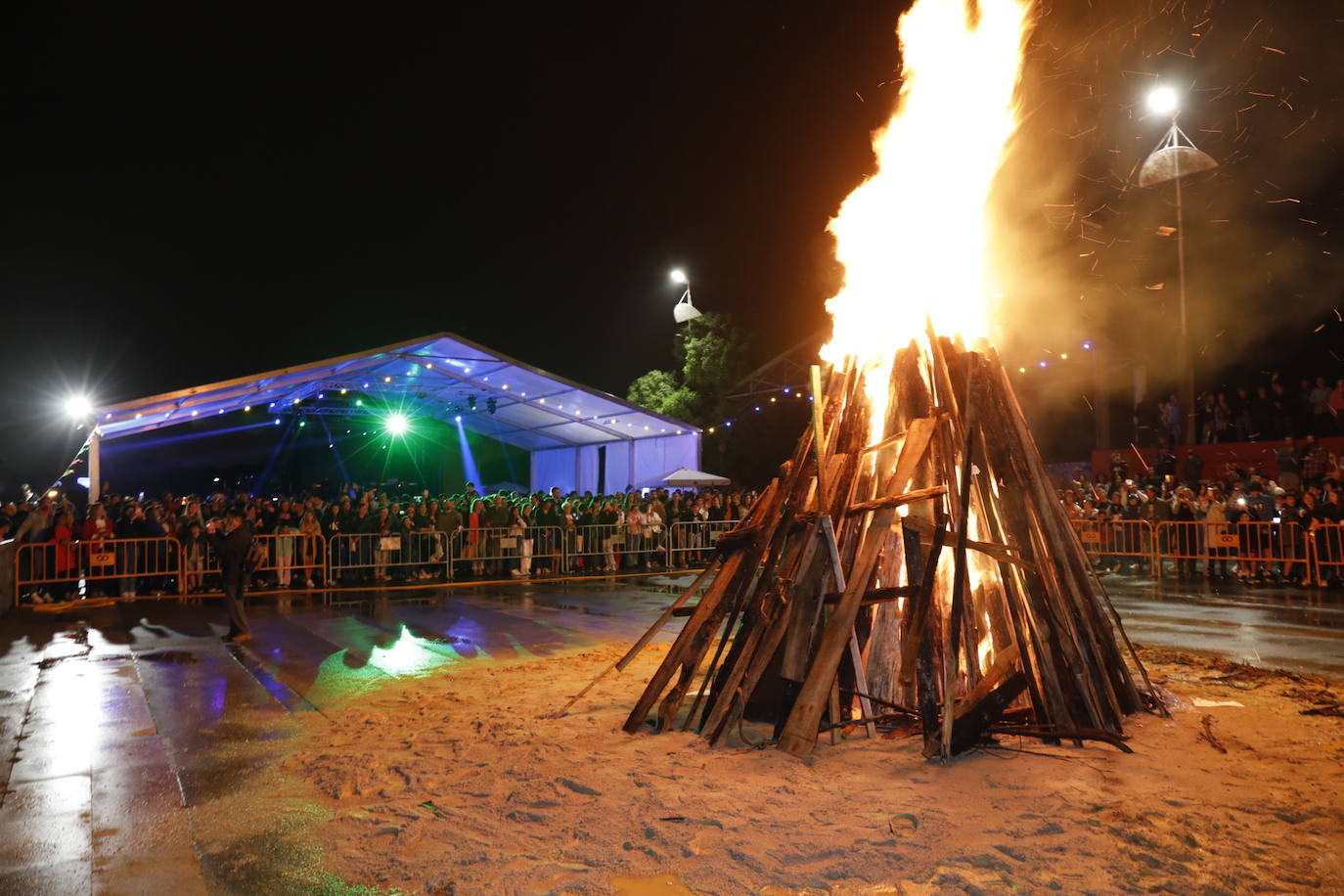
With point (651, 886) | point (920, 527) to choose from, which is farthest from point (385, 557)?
point (651, 886)

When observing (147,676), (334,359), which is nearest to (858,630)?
(147,676)

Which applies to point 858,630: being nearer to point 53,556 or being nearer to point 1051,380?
point 53,556

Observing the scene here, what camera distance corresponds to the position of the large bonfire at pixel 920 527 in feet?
19.7

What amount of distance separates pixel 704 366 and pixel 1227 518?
20188mm

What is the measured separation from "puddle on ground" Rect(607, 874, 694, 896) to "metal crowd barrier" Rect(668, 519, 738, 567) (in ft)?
59.4

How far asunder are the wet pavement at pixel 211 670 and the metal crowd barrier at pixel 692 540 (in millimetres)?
4184

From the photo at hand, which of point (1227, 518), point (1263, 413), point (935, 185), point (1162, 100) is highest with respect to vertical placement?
point (1162, 100)

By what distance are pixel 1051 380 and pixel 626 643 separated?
25733 millimetres

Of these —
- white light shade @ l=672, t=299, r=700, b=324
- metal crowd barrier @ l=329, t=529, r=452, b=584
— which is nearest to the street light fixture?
white light shade @ l=672, t=299, r=700, b=324

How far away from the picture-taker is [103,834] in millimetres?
4746

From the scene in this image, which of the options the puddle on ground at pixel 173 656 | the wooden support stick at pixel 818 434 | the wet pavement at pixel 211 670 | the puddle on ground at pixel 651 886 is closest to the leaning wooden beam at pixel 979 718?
the wooden support stick at pixel 818 434

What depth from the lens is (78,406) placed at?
21.2 meters

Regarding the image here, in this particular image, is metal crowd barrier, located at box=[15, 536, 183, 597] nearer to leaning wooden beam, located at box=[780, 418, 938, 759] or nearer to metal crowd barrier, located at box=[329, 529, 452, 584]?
Result: metal crowd barrier, located at box=[329, 529, 452, 584]

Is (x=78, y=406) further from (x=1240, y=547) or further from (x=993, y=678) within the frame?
(x=1240, y=547)
